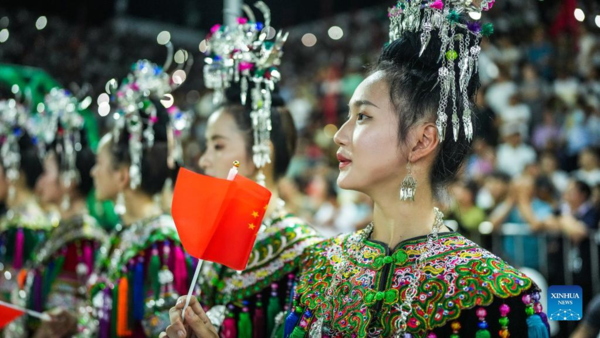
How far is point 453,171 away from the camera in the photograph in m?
1.88

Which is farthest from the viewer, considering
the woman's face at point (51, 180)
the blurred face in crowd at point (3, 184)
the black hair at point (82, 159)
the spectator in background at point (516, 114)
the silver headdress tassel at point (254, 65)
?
the spectator in background at point (516, 114)

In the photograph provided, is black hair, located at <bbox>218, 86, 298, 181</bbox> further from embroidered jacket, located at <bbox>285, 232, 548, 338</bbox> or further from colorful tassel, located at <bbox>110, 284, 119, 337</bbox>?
colorful tassel, located at <bbox>110, 284, 119, 337</bbox>

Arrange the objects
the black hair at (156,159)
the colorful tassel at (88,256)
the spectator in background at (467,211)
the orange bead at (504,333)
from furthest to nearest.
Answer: the spectator in background at (467,211) < the colorful tassel at (88,256) < the black hair at (156,159) < the orange bead at (504,333)

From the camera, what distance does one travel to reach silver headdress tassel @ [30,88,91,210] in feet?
13.3

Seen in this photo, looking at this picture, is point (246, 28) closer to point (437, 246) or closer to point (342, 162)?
point (342, 162)

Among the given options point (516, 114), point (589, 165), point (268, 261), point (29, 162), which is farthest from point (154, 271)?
point (516, 114)

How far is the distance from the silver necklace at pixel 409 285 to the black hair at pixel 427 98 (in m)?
0.12

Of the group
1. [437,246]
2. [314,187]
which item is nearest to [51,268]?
[437,246]

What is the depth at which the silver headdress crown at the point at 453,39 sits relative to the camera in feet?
5.92

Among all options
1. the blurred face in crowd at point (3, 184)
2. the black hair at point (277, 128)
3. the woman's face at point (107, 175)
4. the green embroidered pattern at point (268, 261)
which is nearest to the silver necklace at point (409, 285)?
the green embroidered pattern at point (268, 261)

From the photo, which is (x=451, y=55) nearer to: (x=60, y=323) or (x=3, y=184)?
(x=60, y=323)

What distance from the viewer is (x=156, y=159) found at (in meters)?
3.20

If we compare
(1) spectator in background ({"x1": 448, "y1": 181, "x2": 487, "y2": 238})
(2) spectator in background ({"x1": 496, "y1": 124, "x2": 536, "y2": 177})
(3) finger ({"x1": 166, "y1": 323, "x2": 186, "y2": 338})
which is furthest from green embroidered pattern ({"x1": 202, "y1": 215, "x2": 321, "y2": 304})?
(2) spectator in background ({"x1": 496, "y1": 124, "x2": 536, "y2": 177})

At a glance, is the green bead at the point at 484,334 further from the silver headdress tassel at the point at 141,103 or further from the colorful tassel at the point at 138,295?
the silver headdress tassel at the point at 141,103
